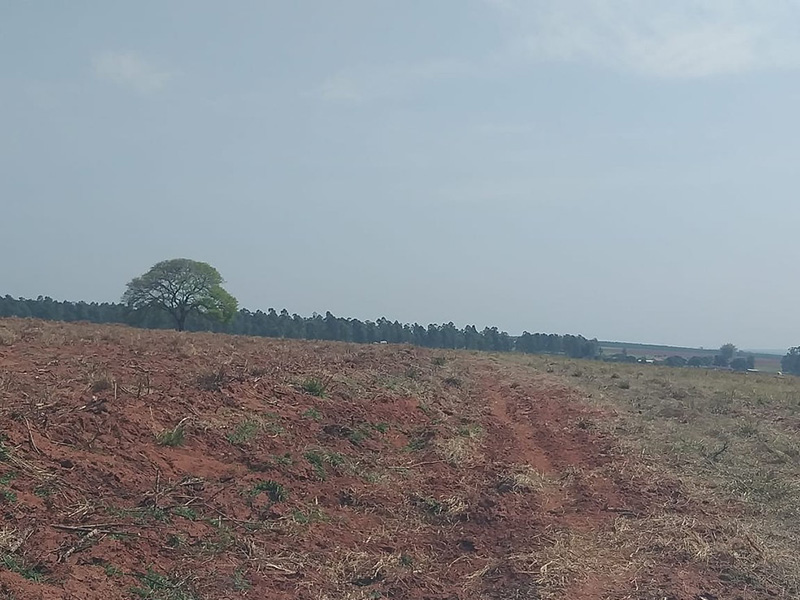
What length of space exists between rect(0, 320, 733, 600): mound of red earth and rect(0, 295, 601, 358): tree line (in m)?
56.3

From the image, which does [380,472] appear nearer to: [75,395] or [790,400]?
[75,395]

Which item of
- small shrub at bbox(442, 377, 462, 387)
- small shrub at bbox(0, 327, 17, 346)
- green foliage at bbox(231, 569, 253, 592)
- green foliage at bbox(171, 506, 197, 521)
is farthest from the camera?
small shrub at bbox(442, 377, 462, 387)

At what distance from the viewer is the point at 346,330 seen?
9625 centimetres

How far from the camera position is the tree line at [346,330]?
86.1 m

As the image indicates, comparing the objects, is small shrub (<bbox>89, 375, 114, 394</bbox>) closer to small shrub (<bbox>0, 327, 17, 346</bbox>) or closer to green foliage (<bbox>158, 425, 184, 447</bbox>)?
green foliage (<bbox>158, 425, 184, 447</bbox>)

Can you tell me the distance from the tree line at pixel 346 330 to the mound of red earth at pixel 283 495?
56.3 metres

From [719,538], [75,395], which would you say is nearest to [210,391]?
[75,395]

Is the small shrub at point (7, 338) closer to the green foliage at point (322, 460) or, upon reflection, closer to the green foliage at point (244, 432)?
the green foliage at point (244, 432)

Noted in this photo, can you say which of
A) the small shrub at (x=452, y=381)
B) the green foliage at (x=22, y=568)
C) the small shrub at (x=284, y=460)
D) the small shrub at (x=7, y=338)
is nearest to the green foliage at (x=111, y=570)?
the green foliage at (x=22, y=568)

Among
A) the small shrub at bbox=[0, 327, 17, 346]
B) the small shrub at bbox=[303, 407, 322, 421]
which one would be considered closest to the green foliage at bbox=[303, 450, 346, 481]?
the small shrub at bbox=[303, 407, 322, 421]

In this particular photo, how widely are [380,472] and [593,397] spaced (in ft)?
42.8

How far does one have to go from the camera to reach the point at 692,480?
11578 mm

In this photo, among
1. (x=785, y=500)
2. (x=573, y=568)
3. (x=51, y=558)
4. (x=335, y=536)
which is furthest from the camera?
(x=785, y=500)

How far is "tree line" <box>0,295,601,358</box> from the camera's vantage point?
8612 cm
